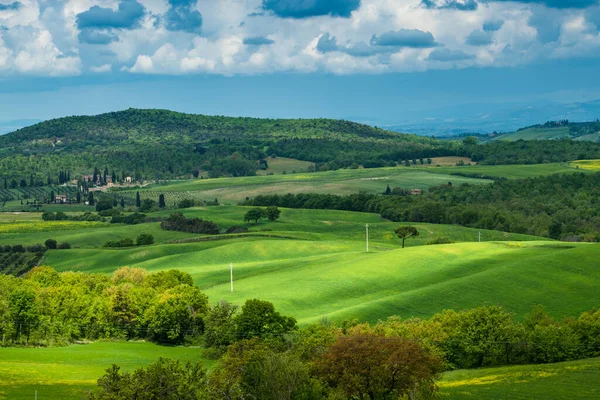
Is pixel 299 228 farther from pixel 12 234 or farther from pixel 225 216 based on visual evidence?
pixel 12 234

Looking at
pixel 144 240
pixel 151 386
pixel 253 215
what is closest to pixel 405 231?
pixel 253 215

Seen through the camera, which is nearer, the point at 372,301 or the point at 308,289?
the point at 372,301

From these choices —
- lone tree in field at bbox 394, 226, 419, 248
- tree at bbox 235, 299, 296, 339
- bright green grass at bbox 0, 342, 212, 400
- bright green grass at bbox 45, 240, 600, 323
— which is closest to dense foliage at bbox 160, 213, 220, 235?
bright green grass at bbox 45, 240, 600, 323

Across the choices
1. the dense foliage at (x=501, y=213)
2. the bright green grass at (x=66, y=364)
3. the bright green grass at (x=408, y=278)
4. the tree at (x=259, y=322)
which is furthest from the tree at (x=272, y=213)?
the tree at (x=259, y=322)

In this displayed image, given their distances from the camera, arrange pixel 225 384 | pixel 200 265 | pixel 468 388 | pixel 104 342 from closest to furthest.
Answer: pixel 225 384
pixel 468 388
pixel 104 342
pixel 200 265

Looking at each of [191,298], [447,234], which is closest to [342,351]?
[191,298]

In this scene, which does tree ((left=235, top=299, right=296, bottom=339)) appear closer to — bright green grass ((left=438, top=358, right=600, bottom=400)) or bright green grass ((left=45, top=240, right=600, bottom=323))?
Answer: bright green grass ((left=45, top=240, right=600, bottom=323))

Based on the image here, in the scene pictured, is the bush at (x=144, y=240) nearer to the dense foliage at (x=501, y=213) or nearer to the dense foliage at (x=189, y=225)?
the dense foliage at (x=189, y=225)
